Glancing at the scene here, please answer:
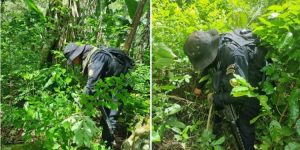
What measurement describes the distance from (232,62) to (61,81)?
2.86ft

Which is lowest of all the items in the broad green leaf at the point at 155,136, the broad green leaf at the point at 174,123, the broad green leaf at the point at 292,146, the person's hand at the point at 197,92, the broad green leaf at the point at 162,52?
the broad green leaf at the point at 155,136

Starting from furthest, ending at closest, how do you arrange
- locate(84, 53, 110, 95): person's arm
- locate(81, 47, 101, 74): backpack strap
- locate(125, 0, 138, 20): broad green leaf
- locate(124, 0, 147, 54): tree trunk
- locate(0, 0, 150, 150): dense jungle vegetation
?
locate(125, 0, 138, 20): broad green leaf
locate(124, 0, 147, 54): tree trunk
locate(81, 47, 101, 74): backpack strap
locate(84, 53, 110, 95): person's arm
locate(0, 0, 150, 150): dense jungle vegetation

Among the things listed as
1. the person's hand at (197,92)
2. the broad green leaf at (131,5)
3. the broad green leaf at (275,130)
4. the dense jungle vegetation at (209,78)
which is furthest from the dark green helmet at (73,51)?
the broad green leaf at (275,130)

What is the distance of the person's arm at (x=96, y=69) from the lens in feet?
5.46

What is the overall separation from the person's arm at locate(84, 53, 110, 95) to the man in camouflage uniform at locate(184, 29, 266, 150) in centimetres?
52

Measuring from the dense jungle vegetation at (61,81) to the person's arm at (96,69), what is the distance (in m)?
0.07

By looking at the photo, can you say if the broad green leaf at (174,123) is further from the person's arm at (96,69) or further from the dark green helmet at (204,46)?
the person's arm at (96,69)

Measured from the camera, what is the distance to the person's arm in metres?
1.66

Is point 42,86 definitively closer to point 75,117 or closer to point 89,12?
point 75,117

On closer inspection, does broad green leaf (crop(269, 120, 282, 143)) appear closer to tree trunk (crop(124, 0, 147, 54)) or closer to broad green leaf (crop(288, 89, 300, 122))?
broad green leaf (crop(288, 89, 300, 122))

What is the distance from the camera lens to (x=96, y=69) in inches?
67.5

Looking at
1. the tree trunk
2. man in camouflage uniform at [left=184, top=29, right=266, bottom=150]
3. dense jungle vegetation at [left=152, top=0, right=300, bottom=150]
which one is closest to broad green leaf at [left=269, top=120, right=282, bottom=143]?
dense jungle vegetation at [left=152, top=0, right=300, bottom=150]

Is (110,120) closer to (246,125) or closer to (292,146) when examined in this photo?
(246,125)

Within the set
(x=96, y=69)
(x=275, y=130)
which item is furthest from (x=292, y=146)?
(x=96, y=69)
